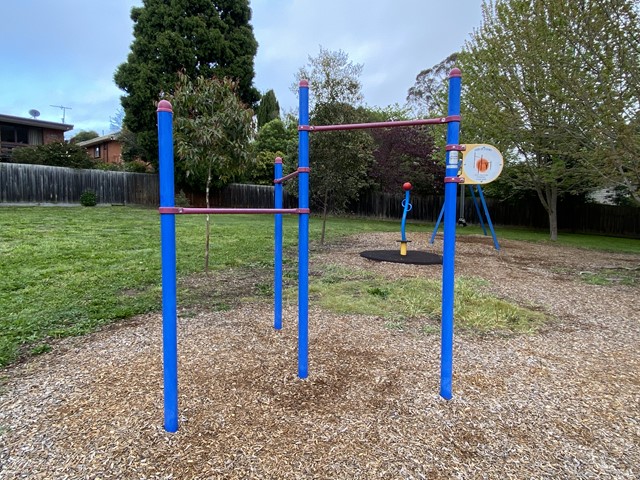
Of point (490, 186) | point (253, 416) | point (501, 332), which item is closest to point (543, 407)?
point (501, 332)

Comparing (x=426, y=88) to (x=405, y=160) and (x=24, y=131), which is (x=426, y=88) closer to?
(x=405, y=160)

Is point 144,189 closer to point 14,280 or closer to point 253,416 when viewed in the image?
point 14,280

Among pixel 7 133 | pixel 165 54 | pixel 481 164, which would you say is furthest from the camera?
pixel 7 133

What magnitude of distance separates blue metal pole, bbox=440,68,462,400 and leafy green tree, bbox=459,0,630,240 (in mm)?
4989

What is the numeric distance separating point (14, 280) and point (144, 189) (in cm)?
1510

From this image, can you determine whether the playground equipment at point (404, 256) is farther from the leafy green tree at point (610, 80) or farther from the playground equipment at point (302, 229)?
the playground equipment at point (302, 229)

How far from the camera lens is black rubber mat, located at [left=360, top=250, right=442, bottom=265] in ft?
22.2

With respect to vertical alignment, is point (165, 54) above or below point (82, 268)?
above

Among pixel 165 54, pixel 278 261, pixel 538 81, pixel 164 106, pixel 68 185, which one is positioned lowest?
pixel 278 261

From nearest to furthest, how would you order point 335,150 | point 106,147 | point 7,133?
point 335,150 < point 7,133 < point 106,147

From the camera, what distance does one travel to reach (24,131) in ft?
78.5

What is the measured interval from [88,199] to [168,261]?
56.5 feet

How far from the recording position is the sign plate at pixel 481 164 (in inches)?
300

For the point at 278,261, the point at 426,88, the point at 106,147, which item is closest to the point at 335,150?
the point at 278,261
